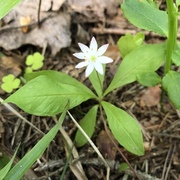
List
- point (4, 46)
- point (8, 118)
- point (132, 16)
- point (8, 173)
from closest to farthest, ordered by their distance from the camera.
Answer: point (8, 173), point (132, 16), point (8, 118), point (4, 46)

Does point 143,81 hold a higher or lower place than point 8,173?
higher

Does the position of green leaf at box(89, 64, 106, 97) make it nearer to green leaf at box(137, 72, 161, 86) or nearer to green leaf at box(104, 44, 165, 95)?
green leaf at box(104, 44, 165, 95)

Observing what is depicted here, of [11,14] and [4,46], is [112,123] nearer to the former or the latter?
[4,46]

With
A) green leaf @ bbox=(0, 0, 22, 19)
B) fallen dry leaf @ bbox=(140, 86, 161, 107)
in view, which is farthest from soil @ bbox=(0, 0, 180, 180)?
green leaf @ bbox=(0, 0, 22, 19)

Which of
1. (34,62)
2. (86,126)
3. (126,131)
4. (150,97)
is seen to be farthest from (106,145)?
(34,62)

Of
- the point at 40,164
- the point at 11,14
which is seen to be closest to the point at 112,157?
the point at 40,164

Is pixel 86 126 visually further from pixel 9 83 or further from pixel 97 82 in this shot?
pixel 9 83

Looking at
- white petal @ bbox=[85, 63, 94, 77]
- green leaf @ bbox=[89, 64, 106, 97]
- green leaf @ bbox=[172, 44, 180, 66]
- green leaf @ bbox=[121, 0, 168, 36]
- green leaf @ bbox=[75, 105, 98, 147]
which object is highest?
green leaf @ bbox=[121, 0, 168, 36]
